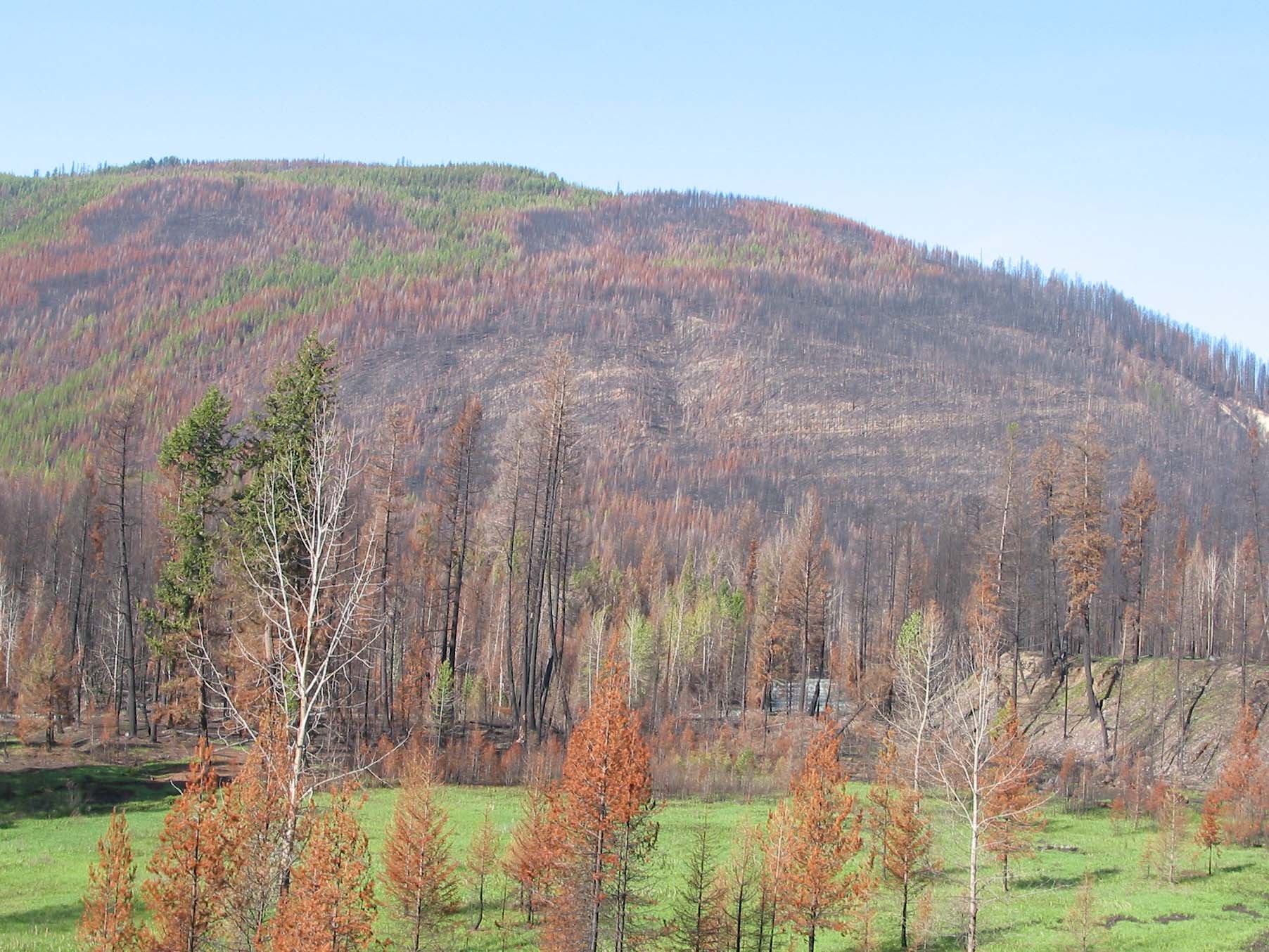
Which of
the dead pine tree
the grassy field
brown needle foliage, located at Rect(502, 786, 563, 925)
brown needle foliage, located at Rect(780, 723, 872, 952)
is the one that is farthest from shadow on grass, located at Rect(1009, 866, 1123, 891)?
the dead pine tree

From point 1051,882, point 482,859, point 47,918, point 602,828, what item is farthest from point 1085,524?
point 47,918

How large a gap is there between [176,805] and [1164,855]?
2860cm

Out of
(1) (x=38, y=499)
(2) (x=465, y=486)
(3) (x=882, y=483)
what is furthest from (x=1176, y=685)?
(3) (x=882, y=483)

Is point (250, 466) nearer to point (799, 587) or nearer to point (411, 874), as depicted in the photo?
point (411, 874)

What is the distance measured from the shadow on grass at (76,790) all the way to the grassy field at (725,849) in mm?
49

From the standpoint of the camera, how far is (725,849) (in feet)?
105

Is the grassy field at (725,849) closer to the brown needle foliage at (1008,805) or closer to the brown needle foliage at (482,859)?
the brown needle foliage at (482,859)

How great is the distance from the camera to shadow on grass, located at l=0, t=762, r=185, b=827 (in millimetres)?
32500

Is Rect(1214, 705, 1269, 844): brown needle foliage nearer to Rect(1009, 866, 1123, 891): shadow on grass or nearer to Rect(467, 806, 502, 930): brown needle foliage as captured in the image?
Rect(1009, 866, 1123, 891): shadow on grass

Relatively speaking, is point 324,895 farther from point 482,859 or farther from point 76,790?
point 76,790

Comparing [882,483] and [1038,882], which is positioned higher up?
[882,483]

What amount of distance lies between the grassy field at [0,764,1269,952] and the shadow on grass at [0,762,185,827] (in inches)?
1.9

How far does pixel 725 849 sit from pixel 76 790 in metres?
20.8

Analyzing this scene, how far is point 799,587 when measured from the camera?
65.4 m
